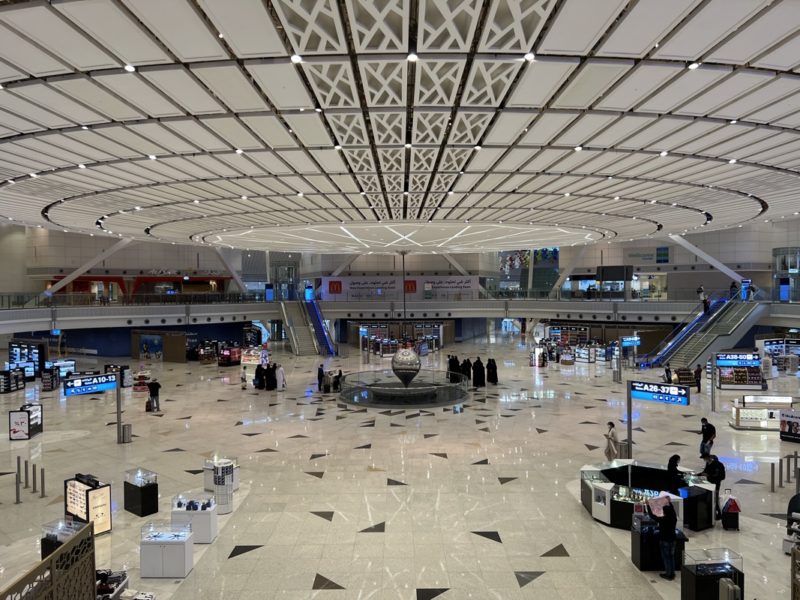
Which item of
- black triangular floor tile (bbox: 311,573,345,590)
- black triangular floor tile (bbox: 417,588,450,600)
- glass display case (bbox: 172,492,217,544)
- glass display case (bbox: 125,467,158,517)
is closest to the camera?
black triangular floor tile (bbox: 417,588,450,600)

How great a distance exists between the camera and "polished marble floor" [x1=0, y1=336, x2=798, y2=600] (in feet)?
27.0

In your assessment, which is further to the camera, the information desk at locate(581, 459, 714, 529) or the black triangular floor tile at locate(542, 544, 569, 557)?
the information desk at locate(581, 459, 714, 529)

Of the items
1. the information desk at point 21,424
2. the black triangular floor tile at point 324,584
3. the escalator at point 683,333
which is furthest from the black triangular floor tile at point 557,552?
the escalator at point 683,333

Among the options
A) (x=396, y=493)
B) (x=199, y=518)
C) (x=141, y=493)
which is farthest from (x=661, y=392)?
(x=141, y=493)

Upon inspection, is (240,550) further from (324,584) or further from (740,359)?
(740,359)

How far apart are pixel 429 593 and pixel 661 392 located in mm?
8942

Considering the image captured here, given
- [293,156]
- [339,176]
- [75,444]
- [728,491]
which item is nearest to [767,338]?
[728,491]

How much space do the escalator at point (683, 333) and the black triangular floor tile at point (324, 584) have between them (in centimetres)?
2826

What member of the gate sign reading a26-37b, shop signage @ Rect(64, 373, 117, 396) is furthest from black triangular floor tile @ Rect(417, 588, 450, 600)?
shop signage @ Rect(64, 373, 117, 396)

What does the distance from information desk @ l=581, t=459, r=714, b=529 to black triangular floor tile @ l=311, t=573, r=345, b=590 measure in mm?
5164

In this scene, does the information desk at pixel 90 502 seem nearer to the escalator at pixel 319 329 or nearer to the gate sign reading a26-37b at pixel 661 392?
the gate sign reading a26-37b at pixel 661 392

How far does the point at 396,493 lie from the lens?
39.0 ft

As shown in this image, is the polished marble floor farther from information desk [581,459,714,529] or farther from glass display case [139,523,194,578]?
information desk [581,459,714,529]

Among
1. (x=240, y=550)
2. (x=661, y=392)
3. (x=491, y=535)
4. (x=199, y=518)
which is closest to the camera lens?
(x=240, y=550)
